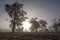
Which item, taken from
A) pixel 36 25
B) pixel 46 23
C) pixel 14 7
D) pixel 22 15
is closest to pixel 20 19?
pixel 22 15

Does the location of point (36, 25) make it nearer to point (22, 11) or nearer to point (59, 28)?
point (59, 28)

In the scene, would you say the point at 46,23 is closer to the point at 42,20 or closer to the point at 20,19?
the point at 42,20

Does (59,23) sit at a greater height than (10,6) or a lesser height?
lesser

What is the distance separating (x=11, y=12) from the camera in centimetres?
4406

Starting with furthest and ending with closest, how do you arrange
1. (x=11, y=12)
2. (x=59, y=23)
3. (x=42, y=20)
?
(x=42, y=20) → (x=59, y=23) → (x=11, y=12)

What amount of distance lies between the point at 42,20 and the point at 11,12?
3105 centimetres

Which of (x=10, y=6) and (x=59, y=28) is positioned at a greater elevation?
(x=10, y=6)

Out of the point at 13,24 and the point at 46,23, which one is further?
the point at 46,23

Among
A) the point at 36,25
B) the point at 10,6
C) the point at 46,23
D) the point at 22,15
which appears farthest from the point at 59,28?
the point at 10,6

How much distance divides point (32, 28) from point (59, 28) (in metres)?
16.7

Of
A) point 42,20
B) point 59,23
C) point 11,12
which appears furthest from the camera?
point 42,20

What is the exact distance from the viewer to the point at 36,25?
70.1 meters

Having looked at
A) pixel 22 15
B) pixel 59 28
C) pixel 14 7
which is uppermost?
pixel 14 7

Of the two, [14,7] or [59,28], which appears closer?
[14,7]
